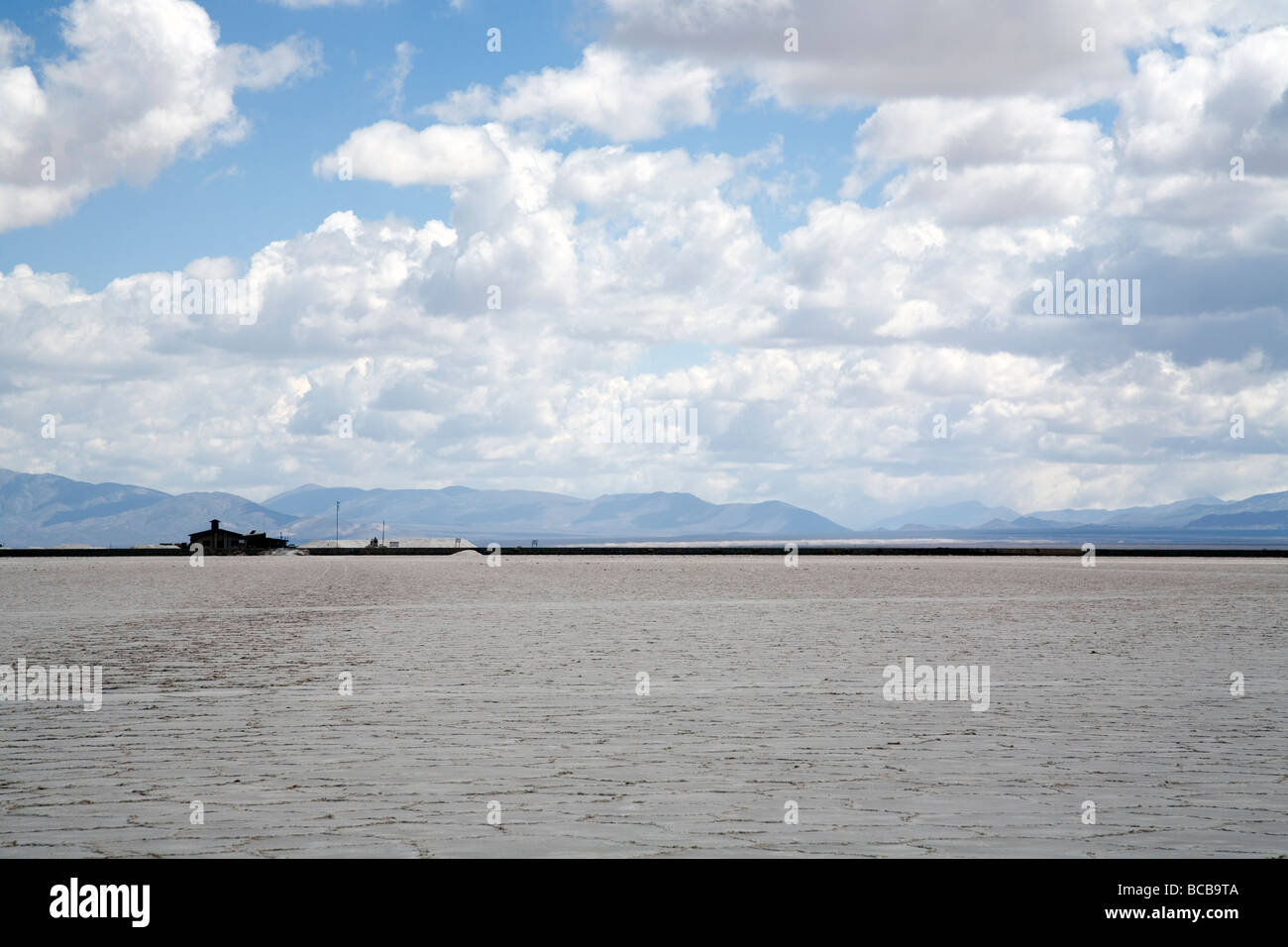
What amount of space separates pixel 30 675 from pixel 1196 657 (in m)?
17.5

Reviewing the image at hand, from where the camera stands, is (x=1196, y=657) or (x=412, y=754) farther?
(x=1196, y=657)

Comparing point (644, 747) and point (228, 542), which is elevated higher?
point (228, 542)

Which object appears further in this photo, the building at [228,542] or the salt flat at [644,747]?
A: the building at [228,542]

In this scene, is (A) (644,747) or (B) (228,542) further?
(B) (228,542)

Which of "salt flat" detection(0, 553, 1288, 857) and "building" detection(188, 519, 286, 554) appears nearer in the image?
"salt flat" detection(0, 553, 1288, 857)

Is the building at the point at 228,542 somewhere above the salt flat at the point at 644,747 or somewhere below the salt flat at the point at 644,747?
above

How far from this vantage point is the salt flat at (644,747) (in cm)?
795

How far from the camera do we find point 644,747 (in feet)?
37.1

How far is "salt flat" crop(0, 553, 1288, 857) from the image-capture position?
313 inches

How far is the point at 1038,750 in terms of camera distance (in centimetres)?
1116
